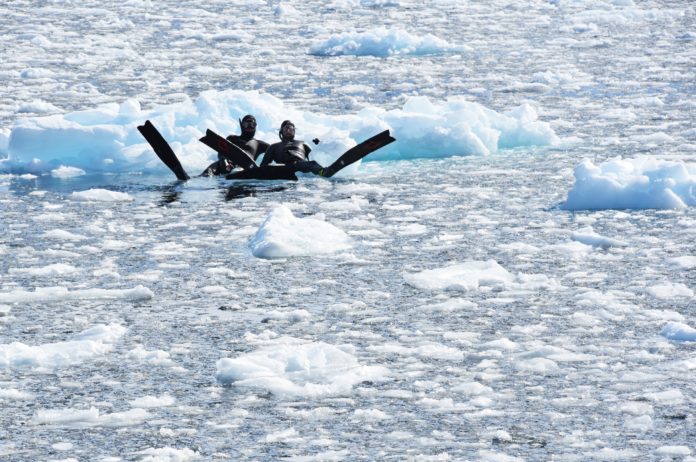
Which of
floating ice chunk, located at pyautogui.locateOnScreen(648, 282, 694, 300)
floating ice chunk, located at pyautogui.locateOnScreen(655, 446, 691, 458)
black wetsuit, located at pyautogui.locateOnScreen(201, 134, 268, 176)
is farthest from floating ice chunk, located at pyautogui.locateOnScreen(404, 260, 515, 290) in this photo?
black wetsuit, located at pyautogui.locateOnScreen(201, 134, 268, 176)

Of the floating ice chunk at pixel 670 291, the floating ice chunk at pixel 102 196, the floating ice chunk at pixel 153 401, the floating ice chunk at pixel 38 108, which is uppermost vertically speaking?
the floating ice chunk at pixel 38 108

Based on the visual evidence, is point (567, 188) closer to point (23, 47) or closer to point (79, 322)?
point (79, 322)

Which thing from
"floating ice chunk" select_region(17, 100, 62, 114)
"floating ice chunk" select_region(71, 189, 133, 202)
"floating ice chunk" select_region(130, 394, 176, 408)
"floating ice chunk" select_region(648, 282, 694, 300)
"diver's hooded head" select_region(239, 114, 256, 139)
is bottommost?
"floating ice chunk" select_region(130, 394, 176, 408)

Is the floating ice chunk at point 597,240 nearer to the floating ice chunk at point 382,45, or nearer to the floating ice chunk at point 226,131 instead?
the floating ice chunk at point 226,131

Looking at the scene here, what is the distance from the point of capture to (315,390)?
7.63 metres

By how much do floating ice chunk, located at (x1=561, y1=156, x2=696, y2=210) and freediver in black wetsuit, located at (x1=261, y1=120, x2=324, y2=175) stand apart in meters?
3.12

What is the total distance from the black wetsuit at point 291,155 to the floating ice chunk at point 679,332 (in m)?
6.44

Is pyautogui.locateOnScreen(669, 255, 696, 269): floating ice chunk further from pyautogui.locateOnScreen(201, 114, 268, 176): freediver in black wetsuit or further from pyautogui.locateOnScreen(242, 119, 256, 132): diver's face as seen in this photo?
pyautogui.locateOnScreen(242, 119, 256, 132): diver's face

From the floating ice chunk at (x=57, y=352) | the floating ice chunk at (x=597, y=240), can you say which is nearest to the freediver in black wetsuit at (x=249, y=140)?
the floating ice chunk at (x=597, y=240)

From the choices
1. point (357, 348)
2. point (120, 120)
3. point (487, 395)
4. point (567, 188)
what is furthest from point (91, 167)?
point (487, 395)

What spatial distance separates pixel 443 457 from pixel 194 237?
213 inches

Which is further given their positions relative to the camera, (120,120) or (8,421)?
(120,120)

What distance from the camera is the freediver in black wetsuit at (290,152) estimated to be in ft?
47.5

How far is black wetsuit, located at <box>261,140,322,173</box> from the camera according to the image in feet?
47.5
